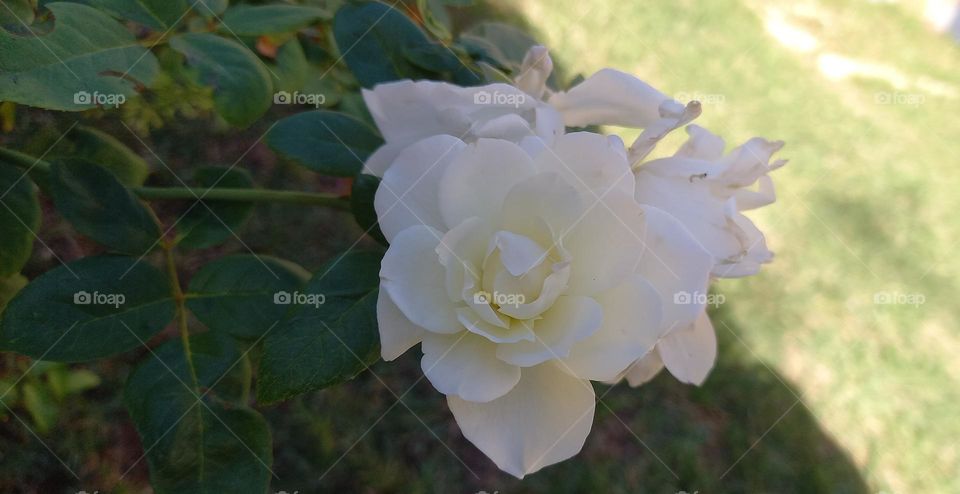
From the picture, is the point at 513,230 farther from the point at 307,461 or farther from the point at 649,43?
the point at 649,43

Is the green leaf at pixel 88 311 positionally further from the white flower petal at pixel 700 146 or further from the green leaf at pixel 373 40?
the white flower petal at pixel 700 146

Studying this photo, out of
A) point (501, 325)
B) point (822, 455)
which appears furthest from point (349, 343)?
point (822, 455)

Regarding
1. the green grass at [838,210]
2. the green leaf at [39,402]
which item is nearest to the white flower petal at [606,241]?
the green leaf at [39,402]

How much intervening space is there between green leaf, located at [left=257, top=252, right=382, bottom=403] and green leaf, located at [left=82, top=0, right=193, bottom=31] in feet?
1.12

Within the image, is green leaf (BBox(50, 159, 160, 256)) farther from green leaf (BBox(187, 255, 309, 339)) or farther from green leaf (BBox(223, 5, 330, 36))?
green leaf (BBox(223, 5, 330, 36))

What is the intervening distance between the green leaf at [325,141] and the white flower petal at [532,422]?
1.06 feet

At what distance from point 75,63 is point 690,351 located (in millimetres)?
630

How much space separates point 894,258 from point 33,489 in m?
3.09

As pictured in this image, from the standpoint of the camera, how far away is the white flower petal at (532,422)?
58 cm

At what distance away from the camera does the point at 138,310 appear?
0.77m

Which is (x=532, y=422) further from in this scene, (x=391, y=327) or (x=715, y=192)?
(x=715, y=192)

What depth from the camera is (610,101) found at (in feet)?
2.35

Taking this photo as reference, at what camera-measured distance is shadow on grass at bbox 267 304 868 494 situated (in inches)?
71.8

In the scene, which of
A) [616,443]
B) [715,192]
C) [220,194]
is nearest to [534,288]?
[715,192]
